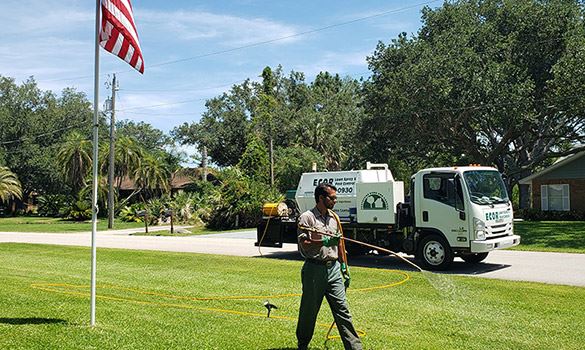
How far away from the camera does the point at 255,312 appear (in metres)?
9.28

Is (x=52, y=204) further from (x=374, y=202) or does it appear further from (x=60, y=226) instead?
(x=374, y=202)

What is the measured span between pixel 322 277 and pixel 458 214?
29.1ft

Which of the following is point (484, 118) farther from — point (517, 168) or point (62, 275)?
point (62, 275)

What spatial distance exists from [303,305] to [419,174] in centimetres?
938

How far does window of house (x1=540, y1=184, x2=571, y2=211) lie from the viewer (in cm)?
3678

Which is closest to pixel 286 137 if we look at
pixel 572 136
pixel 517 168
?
pixel 517 168

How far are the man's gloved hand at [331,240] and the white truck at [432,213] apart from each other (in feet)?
28.3

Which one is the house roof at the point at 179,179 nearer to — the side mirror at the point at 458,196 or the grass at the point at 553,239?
the grass at the point at 553,239

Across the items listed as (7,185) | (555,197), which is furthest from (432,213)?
(7,185)

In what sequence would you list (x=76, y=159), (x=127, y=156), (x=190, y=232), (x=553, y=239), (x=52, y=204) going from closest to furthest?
(x=553, y=239), (x=190, y=232), (x=127, y=156), (x=76, y=159), (x=52, y=204)

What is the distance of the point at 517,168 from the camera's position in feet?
132

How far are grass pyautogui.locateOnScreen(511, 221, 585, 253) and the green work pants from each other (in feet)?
52.1

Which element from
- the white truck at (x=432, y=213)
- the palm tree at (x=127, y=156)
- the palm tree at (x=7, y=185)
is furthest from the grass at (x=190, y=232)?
the palm tree at (x=7, y=185)

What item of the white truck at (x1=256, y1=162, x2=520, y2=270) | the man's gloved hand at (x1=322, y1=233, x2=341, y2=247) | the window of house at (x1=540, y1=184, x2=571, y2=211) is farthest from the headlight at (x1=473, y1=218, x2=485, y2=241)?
the window of house at (x1=540, y1=184, x2=571, y2=211)
